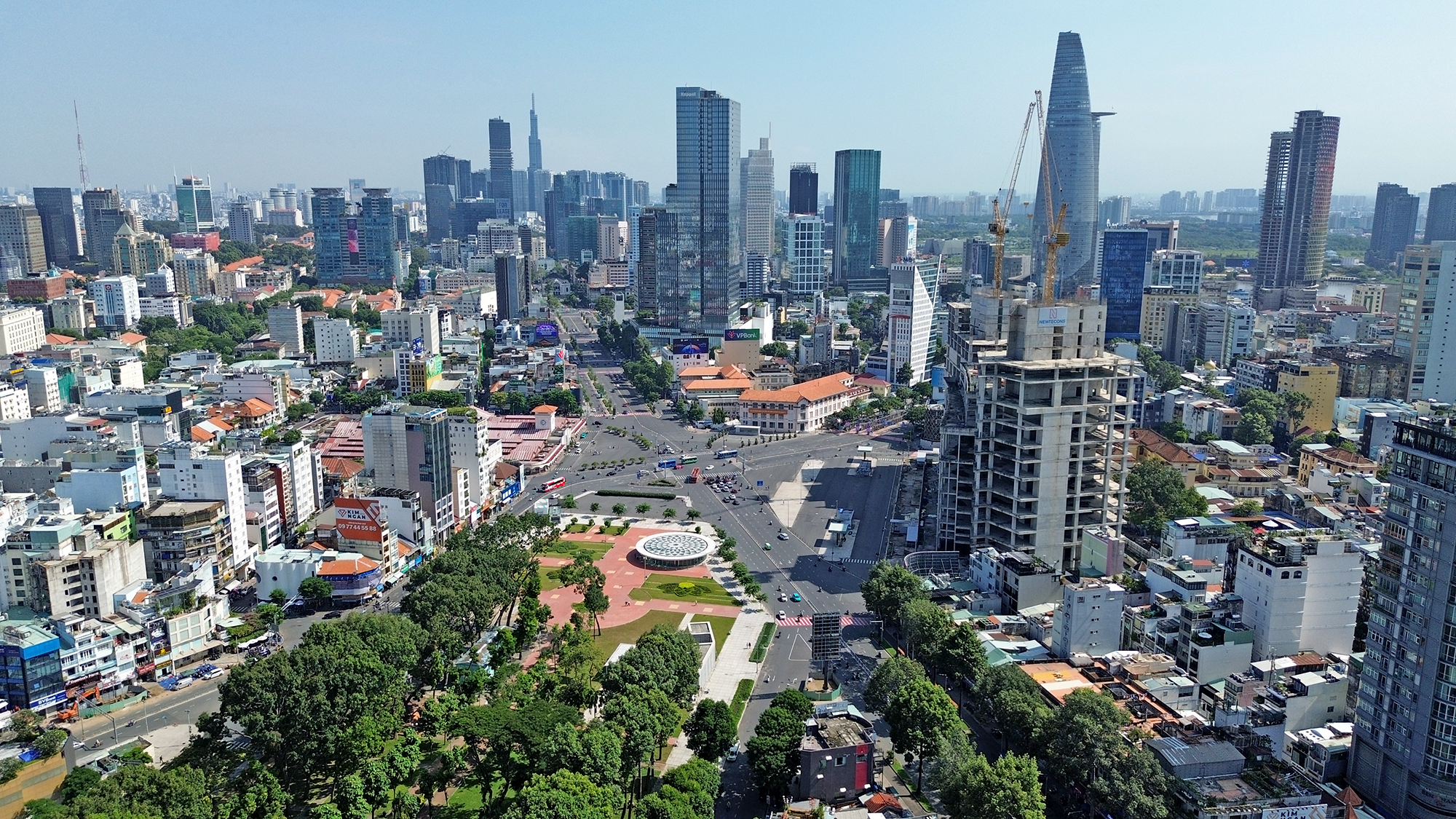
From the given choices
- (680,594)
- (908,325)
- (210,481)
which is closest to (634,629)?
(680,594)

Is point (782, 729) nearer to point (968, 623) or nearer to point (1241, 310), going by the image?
point (968, 623)

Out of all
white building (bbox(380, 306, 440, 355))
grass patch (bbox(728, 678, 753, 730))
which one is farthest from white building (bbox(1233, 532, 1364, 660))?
white building (bbox(380, 306, 440, 355))

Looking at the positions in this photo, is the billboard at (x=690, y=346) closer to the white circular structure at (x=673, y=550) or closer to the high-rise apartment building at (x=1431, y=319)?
the white circular structure at (x=673, y=550)

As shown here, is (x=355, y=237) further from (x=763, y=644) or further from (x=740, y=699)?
(x=740, y=699)

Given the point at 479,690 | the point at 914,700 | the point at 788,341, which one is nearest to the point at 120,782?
the point at 479,690

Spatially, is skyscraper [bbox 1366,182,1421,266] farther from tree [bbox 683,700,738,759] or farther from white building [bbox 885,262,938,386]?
tree [bbox 683,700,738,759]

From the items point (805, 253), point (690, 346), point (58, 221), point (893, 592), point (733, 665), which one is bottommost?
point (733, 665)
